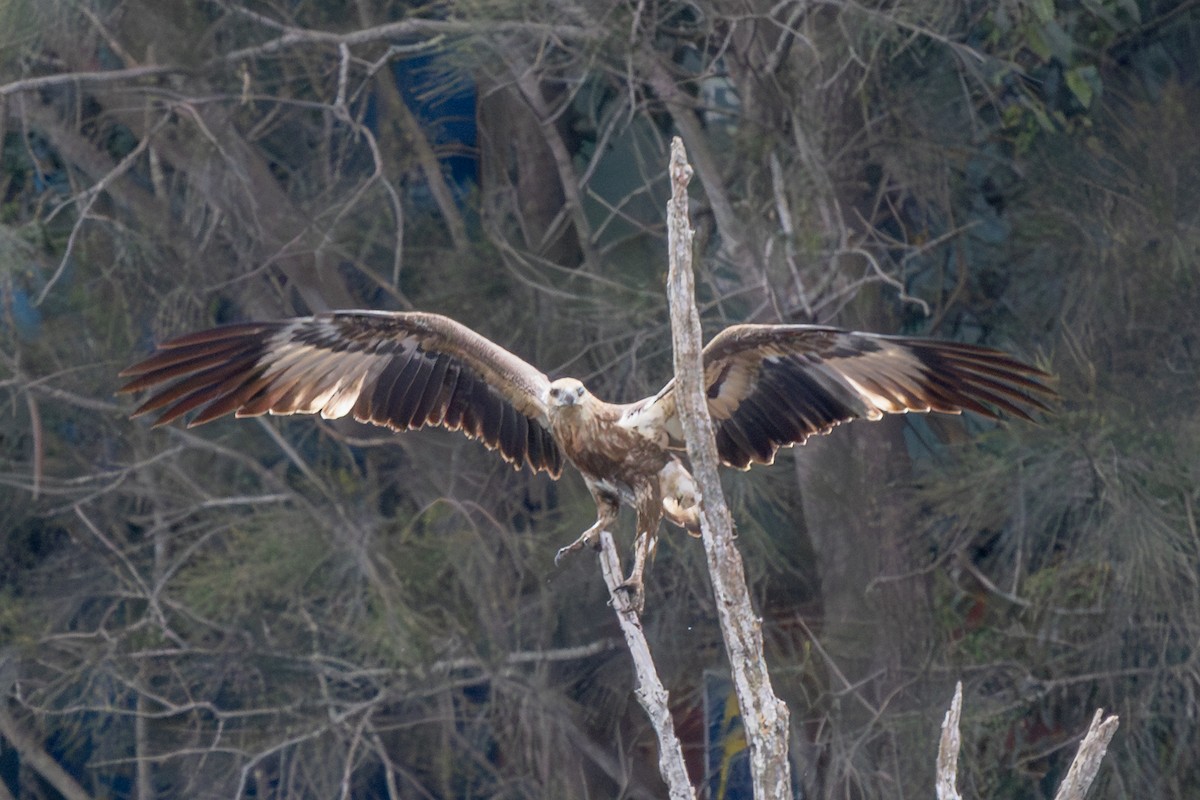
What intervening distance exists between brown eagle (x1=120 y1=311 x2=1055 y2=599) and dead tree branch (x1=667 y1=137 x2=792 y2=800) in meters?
0.71

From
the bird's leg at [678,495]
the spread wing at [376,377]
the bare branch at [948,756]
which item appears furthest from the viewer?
the spread wing at [376,377]

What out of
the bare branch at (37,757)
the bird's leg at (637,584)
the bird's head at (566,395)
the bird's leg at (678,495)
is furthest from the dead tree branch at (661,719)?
the bare branch at (37,757)

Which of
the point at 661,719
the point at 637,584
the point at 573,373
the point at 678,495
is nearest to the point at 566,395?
the point at 678,495

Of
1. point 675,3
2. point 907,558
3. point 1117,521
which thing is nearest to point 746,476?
point 907,558

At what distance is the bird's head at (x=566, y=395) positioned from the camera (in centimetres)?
369

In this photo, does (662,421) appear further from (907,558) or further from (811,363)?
(907,558)

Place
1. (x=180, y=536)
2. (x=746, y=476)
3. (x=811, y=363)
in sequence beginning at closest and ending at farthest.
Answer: (x=811, y=363)
(x=746, y=476)
(x=180, y=536)

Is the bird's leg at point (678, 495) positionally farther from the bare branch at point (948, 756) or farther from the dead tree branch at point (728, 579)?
the bare branch at point (948, 756)

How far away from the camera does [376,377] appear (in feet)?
13.1

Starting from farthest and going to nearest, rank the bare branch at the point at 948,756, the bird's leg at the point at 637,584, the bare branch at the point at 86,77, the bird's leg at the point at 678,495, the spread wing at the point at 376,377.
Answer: the bare branch at the point at 86,77 → the spread wing at the point at 376,377 → the bird's leg at the point at 678,495 → the bird's leg at the point at 637,584 → the bare branch at the point at 948,756

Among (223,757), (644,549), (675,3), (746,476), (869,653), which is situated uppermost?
(675,3)

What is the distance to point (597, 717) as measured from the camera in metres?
6.35

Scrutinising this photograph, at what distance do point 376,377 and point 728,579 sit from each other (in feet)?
4.74

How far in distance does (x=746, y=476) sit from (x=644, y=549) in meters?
2.19
